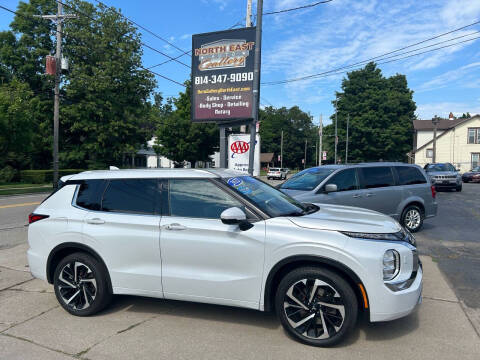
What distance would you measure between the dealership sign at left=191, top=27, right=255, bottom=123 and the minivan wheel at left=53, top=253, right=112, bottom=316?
706cm

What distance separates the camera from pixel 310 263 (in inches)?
133

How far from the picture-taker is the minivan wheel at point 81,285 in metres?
3.99

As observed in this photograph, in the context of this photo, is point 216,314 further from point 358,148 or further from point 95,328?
point 358,148

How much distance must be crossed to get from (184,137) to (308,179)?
115 feet

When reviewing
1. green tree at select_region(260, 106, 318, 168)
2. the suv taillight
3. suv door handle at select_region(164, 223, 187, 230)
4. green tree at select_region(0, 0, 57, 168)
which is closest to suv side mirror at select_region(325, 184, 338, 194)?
suv door handle at select_region(164, 223, 187, 230)

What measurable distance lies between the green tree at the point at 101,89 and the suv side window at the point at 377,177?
90.1 ft

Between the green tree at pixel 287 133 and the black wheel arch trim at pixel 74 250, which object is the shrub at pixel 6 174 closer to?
the black wheel arch trim at pixel 74 250

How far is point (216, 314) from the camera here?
4.05m

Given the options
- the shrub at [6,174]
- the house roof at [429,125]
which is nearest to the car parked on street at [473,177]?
the house roof at [429,125]

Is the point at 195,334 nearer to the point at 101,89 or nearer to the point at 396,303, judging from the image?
the point at 396,303

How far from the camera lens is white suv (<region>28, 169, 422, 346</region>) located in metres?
3.24

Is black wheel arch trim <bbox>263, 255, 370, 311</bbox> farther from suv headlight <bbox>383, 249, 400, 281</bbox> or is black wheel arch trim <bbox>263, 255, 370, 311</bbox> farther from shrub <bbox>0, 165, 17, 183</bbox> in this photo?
shrub <bbox>0, 165, 17, 183</bbox>

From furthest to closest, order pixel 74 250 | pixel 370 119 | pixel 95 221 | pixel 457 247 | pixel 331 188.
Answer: pixel 370 119
pixel 457 247
pixel 331 188
pixel 74 250
pixel 95 221

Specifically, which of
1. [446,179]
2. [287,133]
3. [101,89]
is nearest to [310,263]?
[446,179]
